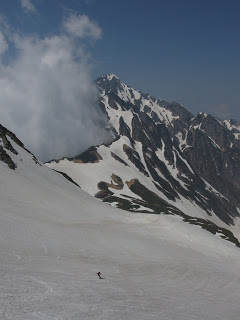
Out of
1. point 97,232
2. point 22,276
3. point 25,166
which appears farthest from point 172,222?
point 22,276

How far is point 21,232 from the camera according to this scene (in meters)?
36.9

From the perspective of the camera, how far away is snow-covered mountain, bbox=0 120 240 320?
18.4 meters

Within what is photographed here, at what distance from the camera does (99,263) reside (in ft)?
104

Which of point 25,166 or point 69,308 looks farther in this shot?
point 25,166

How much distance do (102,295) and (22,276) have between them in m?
5.63

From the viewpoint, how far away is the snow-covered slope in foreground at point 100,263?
18391mm

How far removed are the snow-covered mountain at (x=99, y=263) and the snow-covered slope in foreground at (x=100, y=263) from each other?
0.07 meters

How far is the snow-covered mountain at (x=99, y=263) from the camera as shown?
18.4 m

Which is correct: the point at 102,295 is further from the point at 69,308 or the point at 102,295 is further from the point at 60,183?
the point at 60,183

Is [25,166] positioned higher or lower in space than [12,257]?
higher

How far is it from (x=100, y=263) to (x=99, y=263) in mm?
173

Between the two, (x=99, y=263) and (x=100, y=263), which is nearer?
(x=99, y=263)

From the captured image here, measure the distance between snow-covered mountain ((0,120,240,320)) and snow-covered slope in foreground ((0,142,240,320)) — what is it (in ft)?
0.23

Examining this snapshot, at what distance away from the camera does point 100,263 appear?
31.8 m
